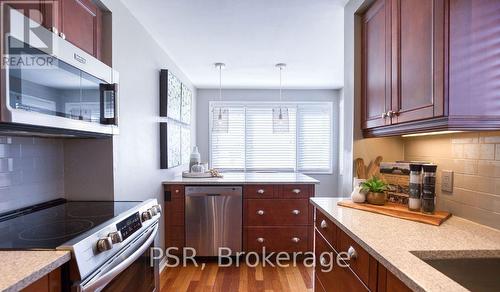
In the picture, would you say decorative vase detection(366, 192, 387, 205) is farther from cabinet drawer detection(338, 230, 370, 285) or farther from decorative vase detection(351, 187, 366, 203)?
cabinet drawer detection(338, 230, 370, 285)

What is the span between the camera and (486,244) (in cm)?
102

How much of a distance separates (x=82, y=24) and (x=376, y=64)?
1.71 meters

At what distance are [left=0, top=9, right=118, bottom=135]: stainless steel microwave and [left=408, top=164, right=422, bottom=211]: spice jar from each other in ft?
5.64

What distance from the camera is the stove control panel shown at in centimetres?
125

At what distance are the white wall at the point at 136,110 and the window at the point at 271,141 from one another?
6.75 feet

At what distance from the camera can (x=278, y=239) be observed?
2.95 metres

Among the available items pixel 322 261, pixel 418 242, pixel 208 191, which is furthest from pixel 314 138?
pixel 418 242

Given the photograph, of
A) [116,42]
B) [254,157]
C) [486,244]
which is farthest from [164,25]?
[254,157]

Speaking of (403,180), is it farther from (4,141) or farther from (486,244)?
(4,141)

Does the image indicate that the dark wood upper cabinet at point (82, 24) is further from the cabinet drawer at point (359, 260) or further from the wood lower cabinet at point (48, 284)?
the cabinet drawer at point (359, 260)

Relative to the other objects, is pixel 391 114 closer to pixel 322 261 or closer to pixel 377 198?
pixel 377 198

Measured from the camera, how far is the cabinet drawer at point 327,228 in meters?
1.46

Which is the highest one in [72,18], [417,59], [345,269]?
[72,18]

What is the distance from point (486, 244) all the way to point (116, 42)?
2224 millimetres
